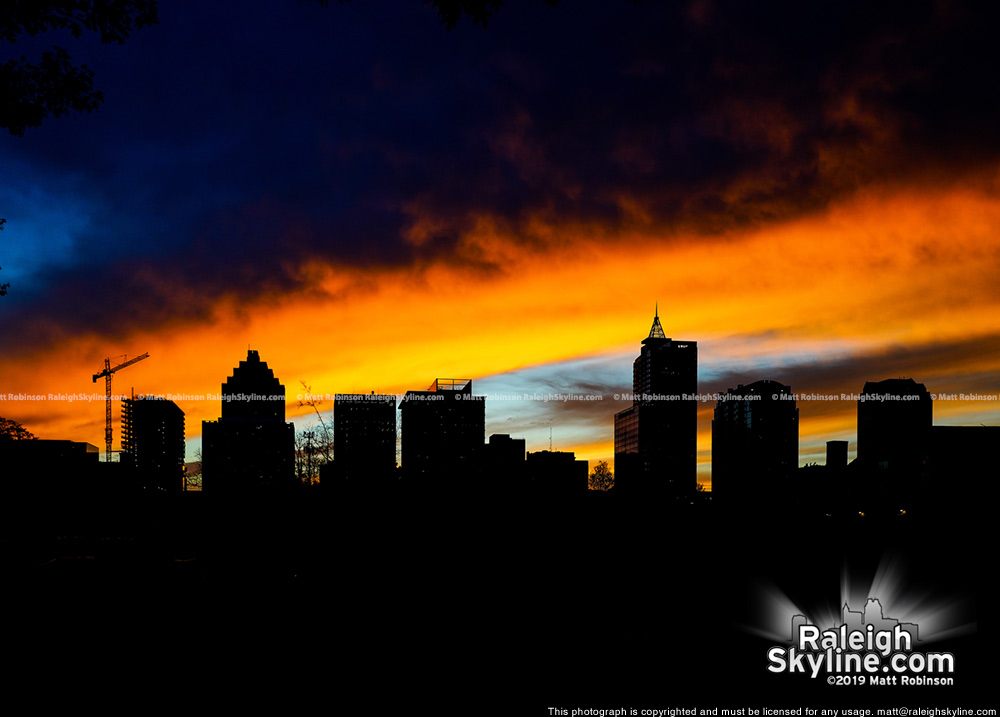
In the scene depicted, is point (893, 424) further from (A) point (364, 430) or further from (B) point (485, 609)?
(B) point (485, 609)

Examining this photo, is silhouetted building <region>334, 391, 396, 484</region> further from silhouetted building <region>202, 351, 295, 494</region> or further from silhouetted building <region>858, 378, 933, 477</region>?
silhouetted building <region>858, 378, 933, 477</region>

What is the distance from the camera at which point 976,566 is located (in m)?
10.7

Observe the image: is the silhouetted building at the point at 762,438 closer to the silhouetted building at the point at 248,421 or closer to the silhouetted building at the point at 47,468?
the silhouetted building at the point at 248,421

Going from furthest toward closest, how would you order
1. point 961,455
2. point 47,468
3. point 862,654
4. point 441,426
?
point 441,426
point 961,455
point 47,468
point 862,654

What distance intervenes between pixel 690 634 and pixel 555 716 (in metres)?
2.75

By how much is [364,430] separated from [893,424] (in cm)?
9407

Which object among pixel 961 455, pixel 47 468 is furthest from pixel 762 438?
pixel 47 468

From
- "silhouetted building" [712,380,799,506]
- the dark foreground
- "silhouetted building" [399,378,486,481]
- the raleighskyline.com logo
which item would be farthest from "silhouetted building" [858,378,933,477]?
the raleighskyline.com logo

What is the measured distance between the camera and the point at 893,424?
120375 mm

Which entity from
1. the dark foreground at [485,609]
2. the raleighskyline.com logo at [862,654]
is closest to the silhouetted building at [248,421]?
the dark foreground at [485,609]

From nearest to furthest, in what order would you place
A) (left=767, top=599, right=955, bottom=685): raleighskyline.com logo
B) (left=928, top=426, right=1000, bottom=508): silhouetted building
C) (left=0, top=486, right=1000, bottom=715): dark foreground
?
(left=0, top=486, right=1000, bottom=715): dark foreground
(left=767, top=599, right=955, bottom=685): raleighskyline.com logo
(left=928, top=426, right=1000, bottom=508): silhouetted building

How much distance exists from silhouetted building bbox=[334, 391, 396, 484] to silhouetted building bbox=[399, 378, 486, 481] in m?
8.95

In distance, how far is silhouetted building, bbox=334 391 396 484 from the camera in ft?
127

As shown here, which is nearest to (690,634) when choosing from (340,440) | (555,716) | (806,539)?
(555,716)
